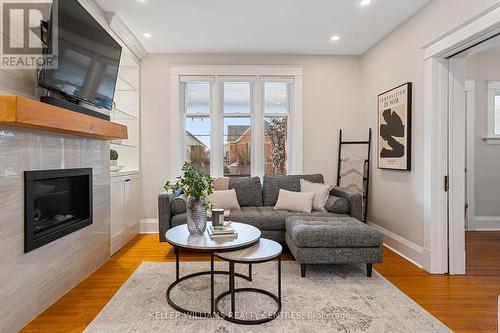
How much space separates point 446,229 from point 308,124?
2.34 meters

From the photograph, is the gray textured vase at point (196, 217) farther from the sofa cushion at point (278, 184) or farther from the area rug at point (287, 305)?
the sofa cushion at point (278, 184)

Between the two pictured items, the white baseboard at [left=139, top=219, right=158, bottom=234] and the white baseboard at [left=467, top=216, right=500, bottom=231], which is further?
the white baseboard at [left=467, top=216, right=500, bottom=231]

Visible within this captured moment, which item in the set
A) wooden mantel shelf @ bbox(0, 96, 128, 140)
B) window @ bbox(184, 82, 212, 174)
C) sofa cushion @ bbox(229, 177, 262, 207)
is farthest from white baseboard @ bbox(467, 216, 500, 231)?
wooden mantel shelf @ bbox(0, 96, 128, 140)

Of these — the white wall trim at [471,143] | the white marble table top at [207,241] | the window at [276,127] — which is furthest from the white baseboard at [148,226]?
the white wall trim at [471,143]

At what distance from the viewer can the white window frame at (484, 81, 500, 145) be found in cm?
446

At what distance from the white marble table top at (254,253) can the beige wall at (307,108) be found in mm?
2498

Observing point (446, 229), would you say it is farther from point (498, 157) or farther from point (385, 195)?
point (498, 157)

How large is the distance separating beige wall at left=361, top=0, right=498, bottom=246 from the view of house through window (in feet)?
4.57

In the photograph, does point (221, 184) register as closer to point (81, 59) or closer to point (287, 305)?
point (287, 305)

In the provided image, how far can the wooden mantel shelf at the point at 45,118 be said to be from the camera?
1622 millimetres

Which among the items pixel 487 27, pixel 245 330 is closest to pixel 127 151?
pixel 245 330

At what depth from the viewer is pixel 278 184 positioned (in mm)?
4145

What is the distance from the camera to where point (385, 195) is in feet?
12.5

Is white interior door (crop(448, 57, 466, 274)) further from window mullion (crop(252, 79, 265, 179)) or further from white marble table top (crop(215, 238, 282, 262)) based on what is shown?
window mullion (crop(252, 79, 265, 179))
